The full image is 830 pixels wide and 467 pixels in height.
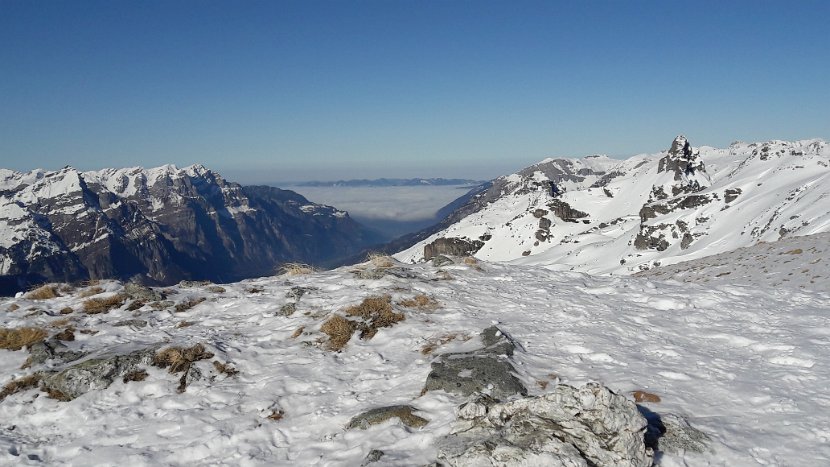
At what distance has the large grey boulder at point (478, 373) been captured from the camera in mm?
11234

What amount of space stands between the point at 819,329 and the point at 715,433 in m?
9.28

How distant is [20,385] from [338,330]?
8.20 metres

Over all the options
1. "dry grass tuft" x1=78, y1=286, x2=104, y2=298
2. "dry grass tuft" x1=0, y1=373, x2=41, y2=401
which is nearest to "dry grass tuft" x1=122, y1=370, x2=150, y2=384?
"dry grass tuft" x1=0, y1=373, x2=41, y2=401

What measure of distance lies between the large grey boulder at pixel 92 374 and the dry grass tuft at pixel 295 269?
10166 millimetres

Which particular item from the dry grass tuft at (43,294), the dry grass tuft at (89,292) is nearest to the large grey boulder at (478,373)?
the dry grass tuft at (89,292)

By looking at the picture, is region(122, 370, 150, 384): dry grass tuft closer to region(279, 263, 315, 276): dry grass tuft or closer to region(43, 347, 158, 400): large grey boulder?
region(43, 347, 158, 400): large grey boulder

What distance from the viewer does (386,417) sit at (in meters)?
10.3

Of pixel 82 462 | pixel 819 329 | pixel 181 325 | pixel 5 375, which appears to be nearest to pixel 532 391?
pixel 82 462

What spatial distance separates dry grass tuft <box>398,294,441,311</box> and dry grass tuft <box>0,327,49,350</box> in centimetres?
1127

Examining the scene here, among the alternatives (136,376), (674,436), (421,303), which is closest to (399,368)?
(421,303)

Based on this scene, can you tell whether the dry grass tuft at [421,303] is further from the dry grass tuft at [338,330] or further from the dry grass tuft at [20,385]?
the dry grass tuft at [20,385]

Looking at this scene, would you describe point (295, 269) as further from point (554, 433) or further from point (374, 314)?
point (554, 433)

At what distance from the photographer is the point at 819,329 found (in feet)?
49.8

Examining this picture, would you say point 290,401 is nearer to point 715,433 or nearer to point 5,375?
point 5,375
